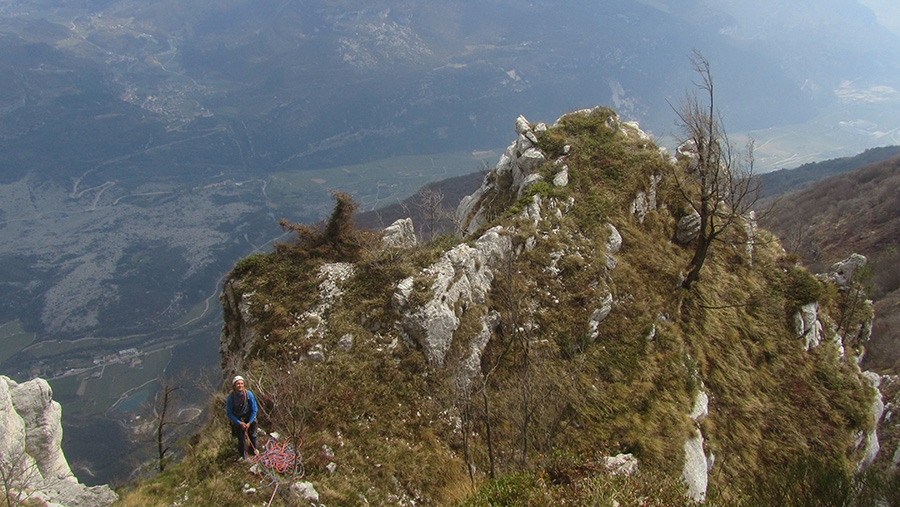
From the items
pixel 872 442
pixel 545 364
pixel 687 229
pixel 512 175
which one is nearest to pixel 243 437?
pixel 545 364

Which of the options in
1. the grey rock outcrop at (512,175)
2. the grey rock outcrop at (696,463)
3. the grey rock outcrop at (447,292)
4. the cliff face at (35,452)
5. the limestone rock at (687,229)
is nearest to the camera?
the cliff face at (35,452)

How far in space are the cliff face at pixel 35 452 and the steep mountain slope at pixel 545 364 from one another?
11.1 feet

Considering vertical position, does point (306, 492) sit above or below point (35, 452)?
above

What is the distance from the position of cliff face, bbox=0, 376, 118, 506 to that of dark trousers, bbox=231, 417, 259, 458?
4.33 meters

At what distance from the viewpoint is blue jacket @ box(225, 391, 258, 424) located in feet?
37.1

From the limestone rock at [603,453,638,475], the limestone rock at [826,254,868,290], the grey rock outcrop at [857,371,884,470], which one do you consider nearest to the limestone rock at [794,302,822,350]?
the grey rock outcrop at [857,371,884,470]

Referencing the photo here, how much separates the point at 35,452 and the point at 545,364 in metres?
17.0

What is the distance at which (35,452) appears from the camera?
14.5 meters

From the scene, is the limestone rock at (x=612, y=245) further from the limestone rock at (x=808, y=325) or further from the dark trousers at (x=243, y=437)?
the dark trousers at (x=243, y=437)

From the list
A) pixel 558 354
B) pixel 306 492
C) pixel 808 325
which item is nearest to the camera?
pixel 306 492

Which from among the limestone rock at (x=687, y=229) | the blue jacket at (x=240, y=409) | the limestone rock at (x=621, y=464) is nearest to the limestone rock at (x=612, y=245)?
the limestone rock at (x=687, y=229)

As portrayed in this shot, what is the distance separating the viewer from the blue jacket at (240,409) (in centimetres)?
1130

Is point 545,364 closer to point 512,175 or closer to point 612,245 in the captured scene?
point 612,245

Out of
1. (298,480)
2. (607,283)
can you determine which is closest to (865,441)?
(607,283)
